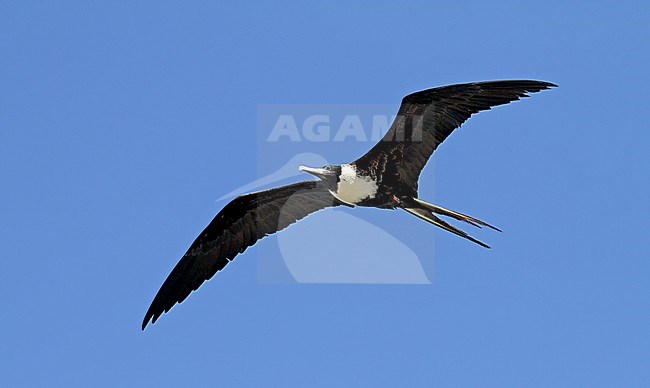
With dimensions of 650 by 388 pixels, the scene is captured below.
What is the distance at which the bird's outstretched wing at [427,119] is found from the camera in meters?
7.16

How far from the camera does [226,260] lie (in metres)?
8.67

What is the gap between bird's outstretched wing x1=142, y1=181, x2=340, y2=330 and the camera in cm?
856

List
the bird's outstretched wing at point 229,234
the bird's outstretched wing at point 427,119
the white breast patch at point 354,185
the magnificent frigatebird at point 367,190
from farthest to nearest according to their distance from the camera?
the bird's outstretched wing at point 229,234, the white breast patch at point 354,185, the magnificent frigatebird at point 367,190, the bird's outstretched wing at point 427,119

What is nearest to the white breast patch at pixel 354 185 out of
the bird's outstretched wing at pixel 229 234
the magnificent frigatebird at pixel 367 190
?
the magnificent frigatebird at pixel 367 190

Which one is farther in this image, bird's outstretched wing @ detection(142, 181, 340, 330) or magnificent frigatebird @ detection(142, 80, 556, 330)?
bird's outstretched wing @ detection(142, 181, 340, 330)

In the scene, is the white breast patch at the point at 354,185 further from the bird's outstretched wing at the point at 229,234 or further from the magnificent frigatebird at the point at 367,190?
the bird's outstretched wing at the point at 229,234

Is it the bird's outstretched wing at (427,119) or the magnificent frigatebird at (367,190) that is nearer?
the bird's outstretched wing at (427,119)

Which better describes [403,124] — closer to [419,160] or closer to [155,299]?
[419,160]

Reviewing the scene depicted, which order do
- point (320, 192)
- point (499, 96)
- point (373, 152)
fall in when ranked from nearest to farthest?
1. point (499, 96)
2. point (373, 152)
3. point (320, 192)

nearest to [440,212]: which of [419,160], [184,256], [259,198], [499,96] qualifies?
[419,160]

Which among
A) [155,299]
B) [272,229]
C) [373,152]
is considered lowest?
[155,299]

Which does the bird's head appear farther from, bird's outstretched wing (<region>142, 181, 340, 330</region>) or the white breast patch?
bird's outstretched wing (<region>142, 181, 340, 330</region>)

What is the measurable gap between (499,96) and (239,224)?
9.24 ft

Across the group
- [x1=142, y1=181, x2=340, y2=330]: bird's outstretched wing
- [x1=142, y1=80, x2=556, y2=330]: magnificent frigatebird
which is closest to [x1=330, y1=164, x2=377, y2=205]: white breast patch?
[x1=142, y1=80, x2=556, y2=330]: magnificent frigatebird
